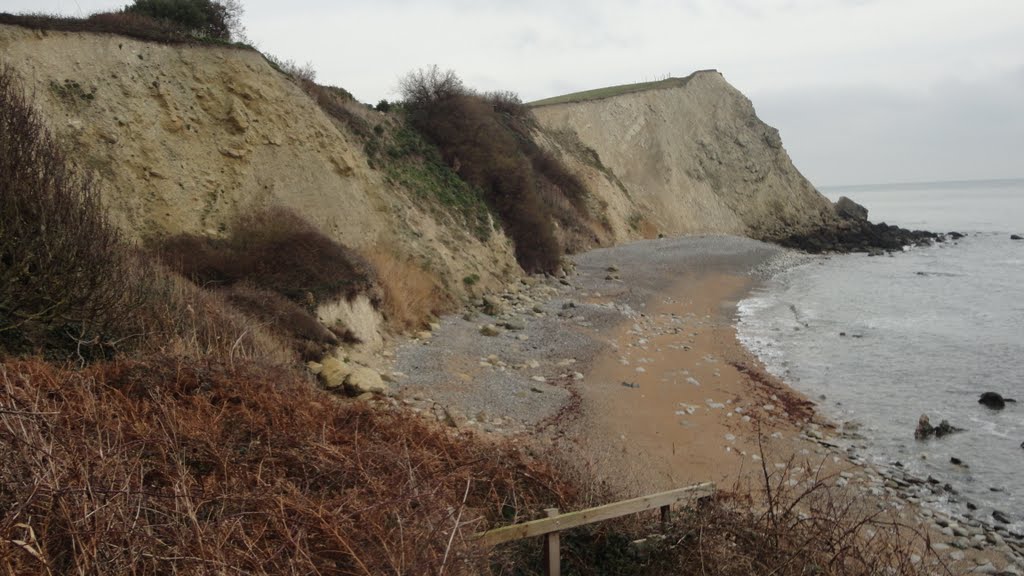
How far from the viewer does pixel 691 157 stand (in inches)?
1861

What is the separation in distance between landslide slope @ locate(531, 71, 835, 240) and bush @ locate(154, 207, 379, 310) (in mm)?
25891

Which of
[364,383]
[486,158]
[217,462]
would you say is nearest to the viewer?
[217,462]

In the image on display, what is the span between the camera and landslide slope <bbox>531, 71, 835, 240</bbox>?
42.4m

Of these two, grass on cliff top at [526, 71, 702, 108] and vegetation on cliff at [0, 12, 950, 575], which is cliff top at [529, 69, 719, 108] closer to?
grass on cliff top at [526, 71, 702, 108]

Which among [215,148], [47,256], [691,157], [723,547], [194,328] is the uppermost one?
[691,157]

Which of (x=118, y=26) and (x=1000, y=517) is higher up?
(x=118, y=26)

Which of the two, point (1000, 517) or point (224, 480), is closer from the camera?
point (224, 480)

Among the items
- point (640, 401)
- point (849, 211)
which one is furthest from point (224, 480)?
point (849, 211)

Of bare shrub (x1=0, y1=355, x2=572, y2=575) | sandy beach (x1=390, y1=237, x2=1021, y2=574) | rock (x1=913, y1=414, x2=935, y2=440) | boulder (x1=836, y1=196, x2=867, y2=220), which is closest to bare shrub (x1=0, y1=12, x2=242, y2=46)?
sandy beach (x1=390, y1=237, x2=1021, y2=574)

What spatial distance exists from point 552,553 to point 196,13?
65.1ft

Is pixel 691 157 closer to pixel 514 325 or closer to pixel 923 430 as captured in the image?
pixel 514 325

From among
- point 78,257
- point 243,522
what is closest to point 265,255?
point 78,257

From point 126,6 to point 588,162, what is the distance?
86.1 ft

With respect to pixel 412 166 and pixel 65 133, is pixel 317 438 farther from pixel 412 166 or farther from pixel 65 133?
pixel 412 166
